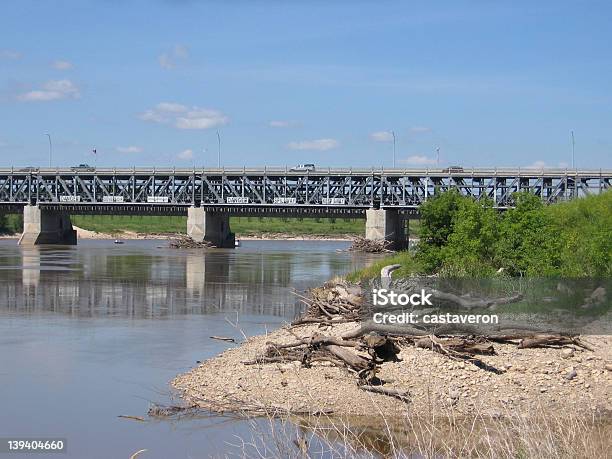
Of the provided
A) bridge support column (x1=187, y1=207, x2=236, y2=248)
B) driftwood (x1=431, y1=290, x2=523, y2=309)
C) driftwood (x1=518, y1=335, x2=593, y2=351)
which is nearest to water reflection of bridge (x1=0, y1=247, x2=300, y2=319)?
driftwood (x1=431, y1=290, x2=523, y2=309)

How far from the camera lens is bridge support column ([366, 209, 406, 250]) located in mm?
110125

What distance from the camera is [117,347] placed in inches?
1065

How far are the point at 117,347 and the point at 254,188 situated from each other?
96.6 metres

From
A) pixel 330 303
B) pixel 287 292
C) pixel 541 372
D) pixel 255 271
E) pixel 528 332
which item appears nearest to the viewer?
pixel 541 372

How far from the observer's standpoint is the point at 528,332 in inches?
908

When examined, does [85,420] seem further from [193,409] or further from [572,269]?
[572,269]

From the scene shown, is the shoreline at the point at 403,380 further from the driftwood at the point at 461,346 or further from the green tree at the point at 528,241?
the green tree at the point at 528,241

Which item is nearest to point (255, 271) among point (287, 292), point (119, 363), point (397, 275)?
point (287, 292)

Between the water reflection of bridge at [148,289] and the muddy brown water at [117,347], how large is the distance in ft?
0.19

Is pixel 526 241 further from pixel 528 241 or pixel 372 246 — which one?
pixel 372 246

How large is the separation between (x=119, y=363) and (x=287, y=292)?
896 inches

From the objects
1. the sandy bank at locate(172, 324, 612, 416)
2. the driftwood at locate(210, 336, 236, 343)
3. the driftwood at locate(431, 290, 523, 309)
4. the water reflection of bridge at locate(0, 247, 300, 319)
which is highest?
the driftwood at locate(431, 290, 523, 309)

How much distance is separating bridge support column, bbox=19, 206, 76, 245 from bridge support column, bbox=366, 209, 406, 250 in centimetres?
4480

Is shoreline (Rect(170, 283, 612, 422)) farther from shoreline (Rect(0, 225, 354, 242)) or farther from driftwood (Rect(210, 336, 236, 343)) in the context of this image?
shoreline (Rect(0, 225, 354, 242))
